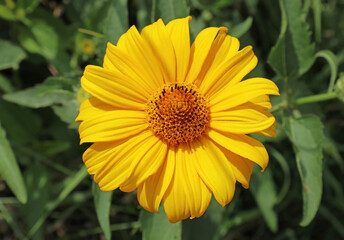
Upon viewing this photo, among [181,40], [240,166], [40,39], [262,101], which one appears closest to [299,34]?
[262,101]

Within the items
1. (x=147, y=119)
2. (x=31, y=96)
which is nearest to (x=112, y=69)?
(x=147, y=119)

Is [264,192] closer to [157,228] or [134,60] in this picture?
[157,228]

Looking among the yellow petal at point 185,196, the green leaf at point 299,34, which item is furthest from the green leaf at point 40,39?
the green leaf at point 299,34

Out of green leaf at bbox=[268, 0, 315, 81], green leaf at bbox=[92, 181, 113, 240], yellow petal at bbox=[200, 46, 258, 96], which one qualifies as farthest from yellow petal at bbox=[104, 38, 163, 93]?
green leaf at bbox=[268, 0, 315, 81]

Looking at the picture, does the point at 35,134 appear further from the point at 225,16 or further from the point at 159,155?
the point at 225,16

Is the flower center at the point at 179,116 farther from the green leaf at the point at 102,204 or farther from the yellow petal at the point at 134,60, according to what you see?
the green leaf at the point at 102,204

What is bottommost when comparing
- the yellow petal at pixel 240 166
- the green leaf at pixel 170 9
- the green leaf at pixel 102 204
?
the green leaf at pixel 102 204
